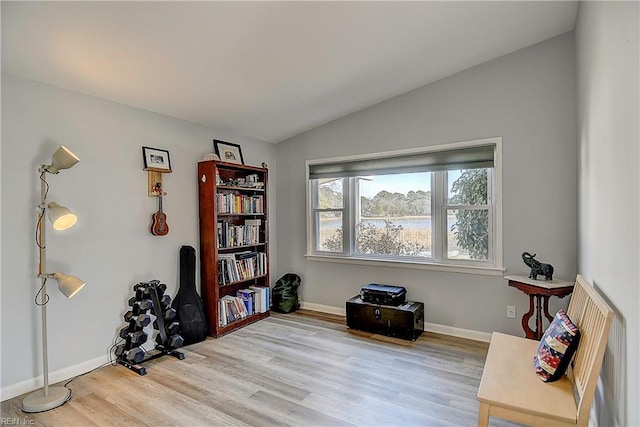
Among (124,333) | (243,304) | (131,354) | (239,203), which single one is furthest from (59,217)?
(243,304)

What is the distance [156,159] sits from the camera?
3.27 m

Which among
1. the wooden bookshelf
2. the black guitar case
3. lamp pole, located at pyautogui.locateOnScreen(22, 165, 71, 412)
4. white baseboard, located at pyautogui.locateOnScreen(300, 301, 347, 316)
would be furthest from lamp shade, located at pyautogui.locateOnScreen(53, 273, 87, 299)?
white baseboard, located at pyautogui.locateOnScreen(300, 301, 347, 316)

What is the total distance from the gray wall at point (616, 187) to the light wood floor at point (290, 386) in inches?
39.4

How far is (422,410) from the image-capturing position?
220cm

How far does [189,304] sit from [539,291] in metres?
3.22

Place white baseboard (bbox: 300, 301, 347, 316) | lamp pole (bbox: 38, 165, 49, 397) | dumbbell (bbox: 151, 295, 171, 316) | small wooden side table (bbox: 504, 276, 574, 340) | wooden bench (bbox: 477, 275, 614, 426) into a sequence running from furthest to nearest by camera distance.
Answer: white baseboard (bbox: 300, 301, 347, 316)
dumbbell (bbox: 151, 295, 171, 316)
small wooden side table (bbox: 504, 276, 574, 340)
lamp pole (bbox: 38, 165, 49, 397)
wooden bench (bbox: 477, 275, 614, 426)

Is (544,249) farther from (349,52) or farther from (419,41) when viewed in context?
(349,52)

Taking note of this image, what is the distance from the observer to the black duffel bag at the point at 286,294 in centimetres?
437

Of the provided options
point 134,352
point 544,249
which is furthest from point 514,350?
point 134,352

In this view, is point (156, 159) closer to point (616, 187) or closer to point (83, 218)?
point (83, 218)

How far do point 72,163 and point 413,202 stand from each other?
3.22 meters

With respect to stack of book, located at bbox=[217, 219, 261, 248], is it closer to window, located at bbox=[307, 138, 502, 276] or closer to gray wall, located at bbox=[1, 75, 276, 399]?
gray wall, located at bbox=[1, 75, 276, 399]

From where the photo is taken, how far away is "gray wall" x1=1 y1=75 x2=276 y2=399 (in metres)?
2.38

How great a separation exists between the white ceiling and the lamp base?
2.28m
